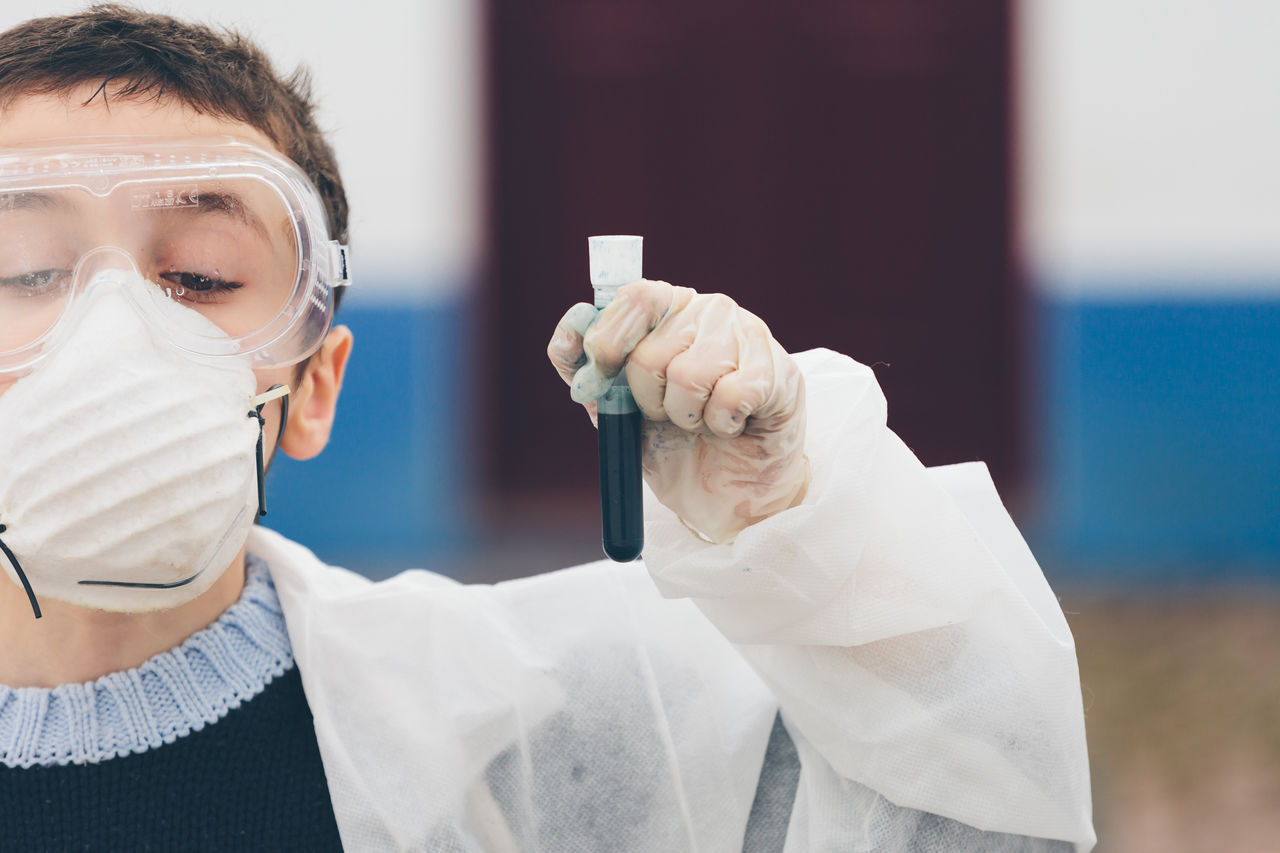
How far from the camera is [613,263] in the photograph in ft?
2.91

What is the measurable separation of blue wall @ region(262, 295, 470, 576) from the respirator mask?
2.59m

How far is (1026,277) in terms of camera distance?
411 centimetres

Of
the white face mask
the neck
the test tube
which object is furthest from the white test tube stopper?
the neck

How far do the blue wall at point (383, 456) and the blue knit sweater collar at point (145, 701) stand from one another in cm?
256

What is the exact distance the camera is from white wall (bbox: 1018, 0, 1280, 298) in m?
3.79

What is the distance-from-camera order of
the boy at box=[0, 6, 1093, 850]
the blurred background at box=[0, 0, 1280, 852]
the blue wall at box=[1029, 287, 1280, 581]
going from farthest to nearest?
1. the blue wall at box=[1029, 287, 1280, 581]
2. the blurred background at box=[0, 0, 1280, 852]
3. the boy at box=[0, 6, 1093, 850]

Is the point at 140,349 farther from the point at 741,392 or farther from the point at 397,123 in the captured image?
the point at 397,123

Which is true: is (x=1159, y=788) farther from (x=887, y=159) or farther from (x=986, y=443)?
(x=887, y=159)

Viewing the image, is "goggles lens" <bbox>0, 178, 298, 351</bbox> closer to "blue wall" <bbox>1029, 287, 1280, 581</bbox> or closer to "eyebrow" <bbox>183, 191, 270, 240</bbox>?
"eyebrow" <bbox>183, 191, 270, 240</bbox>

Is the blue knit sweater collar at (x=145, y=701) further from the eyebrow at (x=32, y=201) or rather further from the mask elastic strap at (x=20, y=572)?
the eyebrow at (x=32, y=201)

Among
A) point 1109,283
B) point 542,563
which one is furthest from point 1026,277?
point 542,563

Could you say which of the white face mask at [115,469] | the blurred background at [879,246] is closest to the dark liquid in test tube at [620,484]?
the white face mask at [115,469]

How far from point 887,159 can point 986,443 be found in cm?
110

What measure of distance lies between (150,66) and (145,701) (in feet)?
2.14
